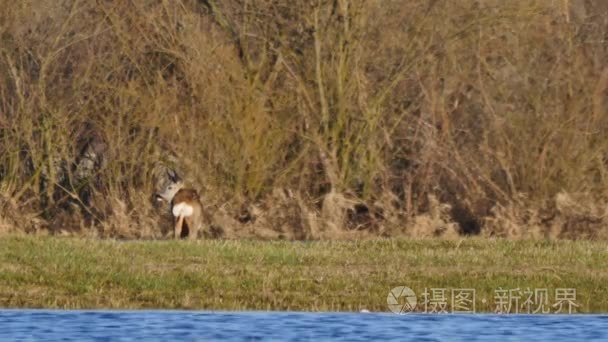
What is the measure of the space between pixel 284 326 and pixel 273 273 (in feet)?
8.00

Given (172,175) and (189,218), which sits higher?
(172,175)

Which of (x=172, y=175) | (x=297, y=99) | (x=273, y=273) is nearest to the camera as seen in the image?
(x=273, y=273)

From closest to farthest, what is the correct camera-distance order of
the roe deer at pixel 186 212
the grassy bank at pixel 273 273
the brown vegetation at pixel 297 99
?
the grassy bank at pixel 273 273
the roe deer at pixel 186 212
the brown vegetation at pixel 297 99

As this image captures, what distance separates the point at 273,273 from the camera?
16.2 meters

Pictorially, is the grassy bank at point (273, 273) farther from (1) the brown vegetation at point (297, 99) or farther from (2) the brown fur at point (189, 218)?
(1) the brown vegetation at point (297, 99)

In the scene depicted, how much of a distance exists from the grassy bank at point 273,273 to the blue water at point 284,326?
0.58 m

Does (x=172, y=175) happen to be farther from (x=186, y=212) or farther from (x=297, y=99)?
(x=186, y=212)

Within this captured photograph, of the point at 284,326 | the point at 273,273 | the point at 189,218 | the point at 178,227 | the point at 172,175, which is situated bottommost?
the point at 284,326

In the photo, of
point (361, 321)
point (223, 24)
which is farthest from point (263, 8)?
point (361, 321)

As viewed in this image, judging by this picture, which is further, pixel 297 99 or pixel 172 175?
pixel 172 175

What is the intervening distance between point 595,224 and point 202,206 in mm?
5282

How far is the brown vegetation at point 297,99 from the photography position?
885 inches

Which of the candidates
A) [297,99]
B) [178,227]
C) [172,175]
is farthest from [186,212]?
[297,99]

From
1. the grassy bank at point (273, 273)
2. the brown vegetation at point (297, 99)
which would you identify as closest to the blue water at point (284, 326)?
the grassy bank at point (273, 273)
